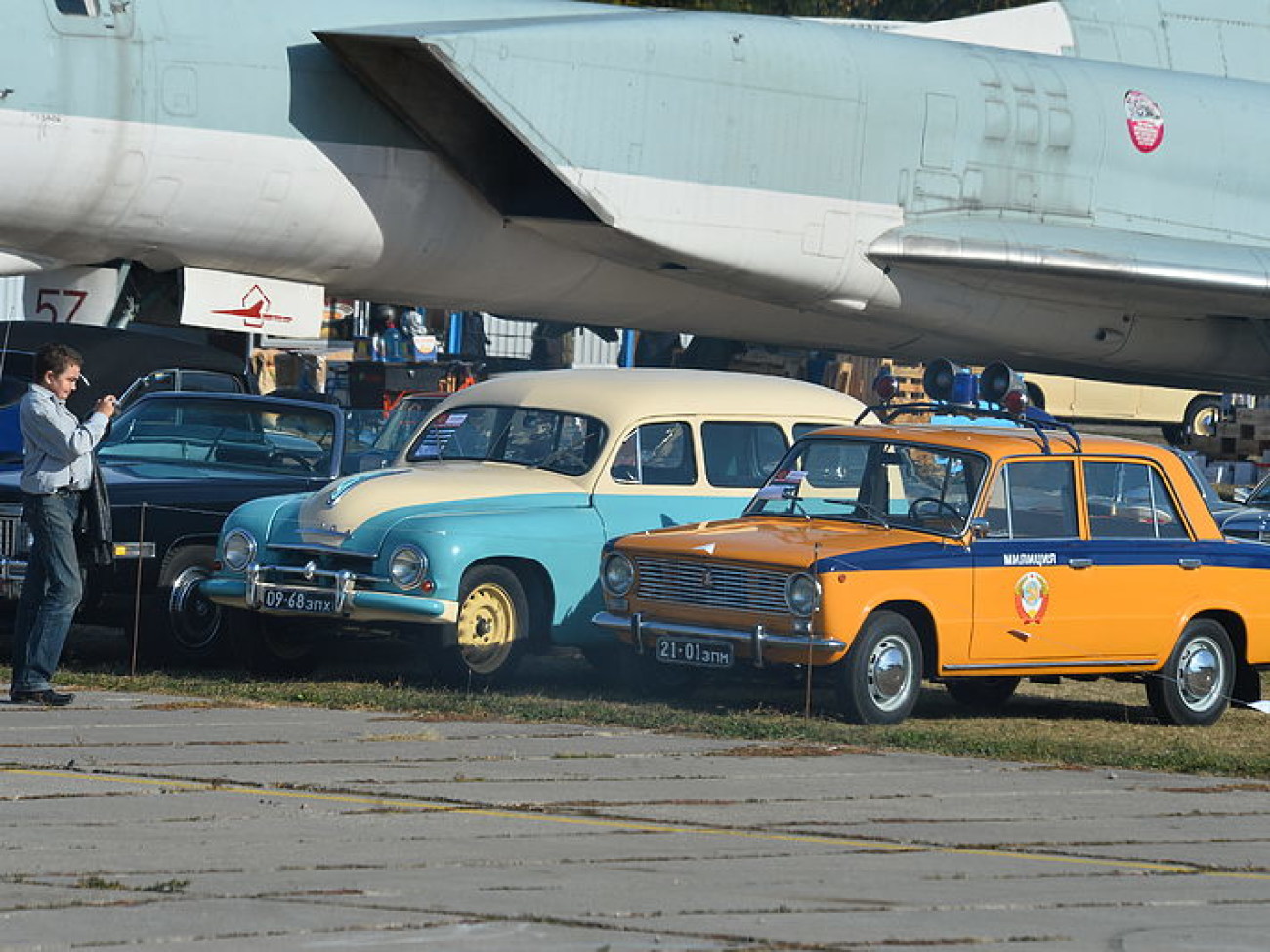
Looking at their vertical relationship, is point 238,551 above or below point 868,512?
below

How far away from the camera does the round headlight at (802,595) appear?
1044cm

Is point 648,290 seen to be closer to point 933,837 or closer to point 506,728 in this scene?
point 506,728

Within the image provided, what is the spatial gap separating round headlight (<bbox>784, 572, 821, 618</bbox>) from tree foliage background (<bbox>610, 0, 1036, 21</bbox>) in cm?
4131

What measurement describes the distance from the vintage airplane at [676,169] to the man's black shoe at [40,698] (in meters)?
Result: 6.87

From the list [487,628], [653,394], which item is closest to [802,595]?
[487,628]

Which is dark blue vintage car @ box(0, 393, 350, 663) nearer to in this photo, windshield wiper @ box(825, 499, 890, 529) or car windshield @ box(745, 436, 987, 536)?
car windshield @ box(745, 436, 987, 536)

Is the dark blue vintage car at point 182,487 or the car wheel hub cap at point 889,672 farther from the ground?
the dark blue vintage car at point 182,487

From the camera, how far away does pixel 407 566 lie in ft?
37.6

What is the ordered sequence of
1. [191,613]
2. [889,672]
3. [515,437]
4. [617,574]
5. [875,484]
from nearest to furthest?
[889,672], [617,574], [875,484], [191,613], [515,437]

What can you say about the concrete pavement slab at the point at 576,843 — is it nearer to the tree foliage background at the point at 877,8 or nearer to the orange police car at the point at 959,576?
the orange police car at the point at 959,576

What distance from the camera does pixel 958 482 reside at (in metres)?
11.4

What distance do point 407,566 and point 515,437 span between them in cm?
185

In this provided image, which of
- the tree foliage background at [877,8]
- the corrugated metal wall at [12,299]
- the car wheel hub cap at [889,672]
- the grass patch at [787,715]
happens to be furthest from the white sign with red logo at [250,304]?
the tree foliage background at [877,8]

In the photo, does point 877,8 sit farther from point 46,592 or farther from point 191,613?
point 46,592
